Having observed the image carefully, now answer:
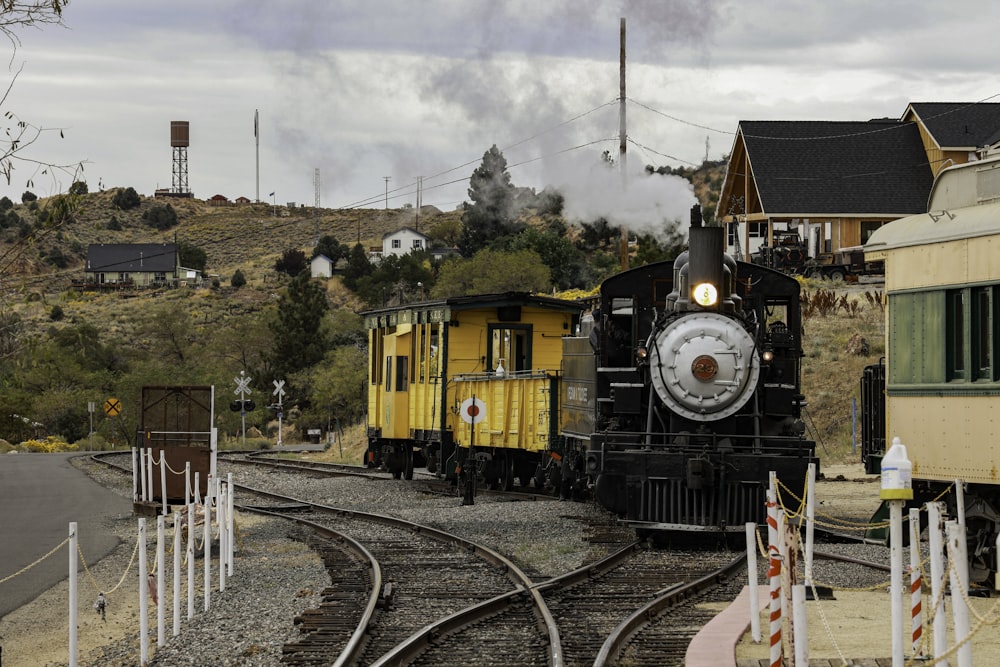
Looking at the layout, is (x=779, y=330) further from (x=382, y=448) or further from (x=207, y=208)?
(x=207, y=208)

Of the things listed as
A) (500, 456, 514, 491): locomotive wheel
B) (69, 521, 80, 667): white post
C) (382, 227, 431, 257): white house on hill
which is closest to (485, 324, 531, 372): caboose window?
(500, 456, 514, 491): locomotive wheel

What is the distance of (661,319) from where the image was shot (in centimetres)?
1652

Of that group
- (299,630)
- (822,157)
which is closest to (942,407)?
(299,630)

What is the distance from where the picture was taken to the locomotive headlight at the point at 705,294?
16.2 meters

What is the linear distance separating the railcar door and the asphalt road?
6197 millimetres

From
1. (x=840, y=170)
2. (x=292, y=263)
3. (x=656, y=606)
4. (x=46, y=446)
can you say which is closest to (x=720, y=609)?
(x=656, y=606)

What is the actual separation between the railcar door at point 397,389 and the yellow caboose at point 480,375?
0.9 inches

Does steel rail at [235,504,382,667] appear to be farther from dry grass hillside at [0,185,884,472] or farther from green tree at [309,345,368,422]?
green tree at [309,345,368,422]

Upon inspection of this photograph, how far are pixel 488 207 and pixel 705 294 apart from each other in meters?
74.9

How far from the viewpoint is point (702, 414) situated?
1647cm

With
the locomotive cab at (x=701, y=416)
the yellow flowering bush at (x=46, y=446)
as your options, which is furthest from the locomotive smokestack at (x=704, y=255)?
the yellow flowering bush at (x=46, y=446)

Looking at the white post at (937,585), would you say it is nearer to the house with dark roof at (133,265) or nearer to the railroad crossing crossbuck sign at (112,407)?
the railroad crossing crossbuck sign at (112,407)

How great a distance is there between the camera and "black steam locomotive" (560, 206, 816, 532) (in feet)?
53.0

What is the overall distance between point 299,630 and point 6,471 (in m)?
29.5
